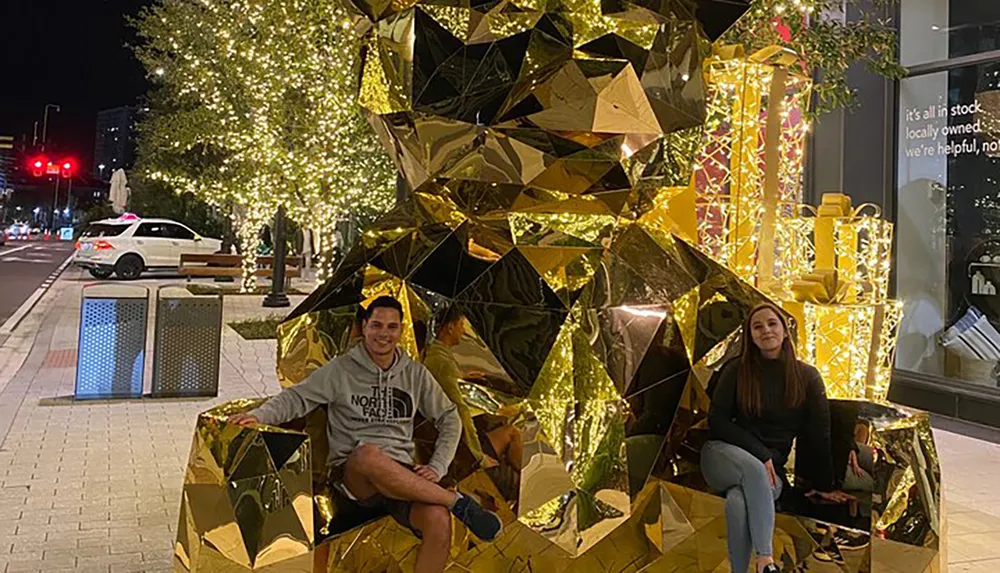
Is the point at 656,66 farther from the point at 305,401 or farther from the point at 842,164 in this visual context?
the point at 842,164

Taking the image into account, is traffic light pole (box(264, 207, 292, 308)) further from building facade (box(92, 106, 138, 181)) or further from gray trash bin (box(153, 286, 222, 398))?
building facade (box(92, 106, 138, 181))

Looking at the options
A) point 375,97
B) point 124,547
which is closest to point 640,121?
point 375,97

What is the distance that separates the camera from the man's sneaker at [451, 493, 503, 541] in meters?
2.65

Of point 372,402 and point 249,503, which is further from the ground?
point 372,402

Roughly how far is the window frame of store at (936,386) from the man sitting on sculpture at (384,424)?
649cm

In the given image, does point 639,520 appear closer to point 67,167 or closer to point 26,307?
point 26,307

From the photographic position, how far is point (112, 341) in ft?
25.6

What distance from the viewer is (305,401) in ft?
9.23

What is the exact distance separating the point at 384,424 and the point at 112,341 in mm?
5811

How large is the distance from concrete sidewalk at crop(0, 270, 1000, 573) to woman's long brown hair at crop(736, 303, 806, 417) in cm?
183

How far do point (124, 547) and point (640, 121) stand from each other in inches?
121

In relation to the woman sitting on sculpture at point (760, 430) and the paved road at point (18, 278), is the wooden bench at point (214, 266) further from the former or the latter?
the woman sitting on sculpture at point (760, 430)

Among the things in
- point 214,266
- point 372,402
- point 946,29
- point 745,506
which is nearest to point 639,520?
point 745,506

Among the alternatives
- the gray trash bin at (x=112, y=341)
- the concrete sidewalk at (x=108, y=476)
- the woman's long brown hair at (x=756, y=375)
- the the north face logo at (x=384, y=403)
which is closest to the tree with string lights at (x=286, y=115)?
the gray trash bin at (x=112, y=341)
